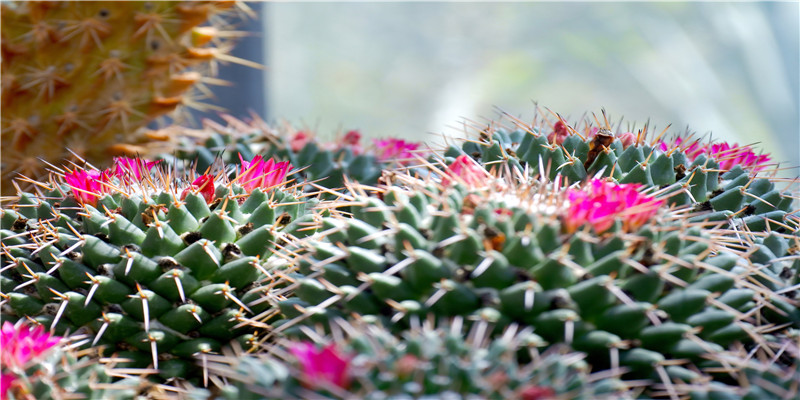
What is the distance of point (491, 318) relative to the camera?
101 cm

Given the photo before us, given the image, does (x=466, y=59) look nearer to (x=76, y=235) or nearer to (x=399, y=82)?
(x=399, y=82)

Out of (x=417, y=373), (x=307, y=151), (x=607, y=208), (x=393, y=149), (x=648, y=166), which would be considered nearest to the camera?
(x=417, y=373)

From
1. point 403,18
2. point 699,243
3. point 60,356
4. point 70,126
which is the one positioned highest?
point 403,18

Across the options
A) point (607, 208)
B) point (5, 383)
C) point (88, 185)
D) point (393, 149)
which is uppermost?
point (607, 208)

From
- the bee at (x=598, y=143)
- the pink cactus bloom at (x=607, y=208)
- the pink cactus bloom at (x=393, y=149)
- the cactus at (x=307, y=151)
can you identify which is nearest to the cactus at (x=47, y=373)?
the pink cactus bloom at (x=607, y=208)

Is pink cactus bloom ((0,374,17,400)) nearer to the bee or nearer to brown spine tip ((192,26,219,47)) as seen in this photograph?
the bee

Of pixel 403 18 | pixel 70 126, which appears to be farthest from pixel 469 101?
pixel 70 126

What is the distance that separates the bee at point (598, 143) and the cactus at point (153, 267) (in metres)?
0.58

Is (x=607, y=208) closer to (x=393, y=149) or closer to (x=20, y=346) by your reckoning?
(x=20, y=346)

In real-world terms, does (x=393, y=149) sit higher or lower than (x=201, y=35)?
lower

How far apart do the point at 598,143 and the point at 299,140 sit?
930 mm

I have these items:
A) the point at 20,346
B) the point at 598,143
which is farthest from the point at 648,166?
the point at 20,346

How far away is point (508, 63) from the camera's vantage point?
11094 mm

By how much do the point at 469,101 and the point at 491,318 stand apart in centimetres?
964
